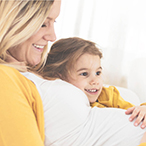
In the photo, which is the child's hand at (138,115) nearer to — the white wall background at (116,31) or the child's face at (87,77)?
the child's face at (87,77)

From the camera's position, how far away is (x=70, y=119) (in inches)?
33.3

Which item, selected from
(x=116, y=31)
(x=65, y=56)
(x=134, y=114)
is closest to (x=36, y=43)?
(x=65, y=56)

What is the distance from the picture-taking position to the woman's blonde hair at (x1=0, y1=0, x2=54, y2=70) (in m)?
0.86

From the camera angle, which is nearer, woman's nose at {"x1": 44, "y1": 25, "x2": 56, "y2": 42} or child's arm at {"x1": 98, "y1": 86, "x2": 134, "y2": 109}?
woman's nose at {"x1": 44, "y1": 25, "x2": 56, "y2": 42}

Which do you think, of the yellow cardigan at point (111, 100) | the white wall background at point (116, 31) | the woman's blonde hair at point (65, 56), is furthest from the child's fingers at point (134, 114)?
the white wall background at point (116, 31)

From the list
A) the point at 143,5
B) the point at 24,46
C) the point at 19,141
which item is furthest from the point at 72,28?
the point at 19,141

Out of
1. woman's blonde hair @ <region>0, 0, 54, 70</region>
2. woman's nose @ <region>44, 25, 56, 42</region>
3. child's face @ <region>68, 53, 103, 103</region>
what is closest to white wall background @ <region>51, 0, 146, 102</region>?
child's face @ <region>68, 53, 103, 103</region>

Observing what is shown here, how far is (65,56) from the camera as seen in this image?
1272 millimetres

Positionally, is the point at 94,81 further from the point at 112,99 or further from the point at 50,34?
the point at 50,34

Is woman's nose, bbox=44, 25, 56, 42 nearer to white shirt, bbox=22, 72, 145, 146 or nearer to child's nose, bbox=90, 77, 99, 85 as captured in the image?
white shirt, bbox=22, 72, 145, 146

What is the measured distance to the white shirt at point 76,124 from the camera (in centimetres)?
83

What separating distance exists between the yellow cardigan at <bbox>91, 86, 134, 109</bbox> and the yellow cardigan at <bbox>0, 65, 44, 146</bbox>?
0.55 meters

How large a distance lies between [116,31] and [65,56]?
0.83 metres

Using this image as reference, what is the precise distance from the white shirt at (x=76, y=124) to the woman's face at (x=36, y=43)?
0.41ft
